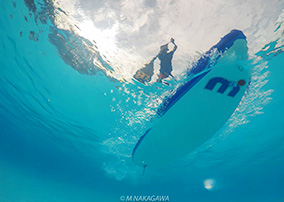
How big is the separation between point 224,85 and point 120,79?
477 centimetres

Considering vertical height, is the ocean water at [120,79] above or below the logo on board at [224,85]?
above

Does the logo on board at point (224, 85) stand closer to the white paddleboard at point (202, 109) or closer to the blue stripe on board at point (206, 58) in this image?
the white paddleboard at point (202, 109)

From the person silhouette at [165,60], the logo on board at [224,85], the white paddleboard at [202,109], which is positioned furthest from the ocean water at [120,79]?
the logo on board at [224,85]

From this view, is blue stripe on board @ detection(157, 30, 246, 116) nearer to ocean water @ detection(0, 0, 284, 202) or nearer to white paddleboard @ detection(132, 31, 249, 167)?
white paddleboard @ detection(132, 31, 249, 167)

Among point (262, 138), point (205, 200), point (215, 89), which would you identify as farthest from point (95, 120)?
point (205, 200)

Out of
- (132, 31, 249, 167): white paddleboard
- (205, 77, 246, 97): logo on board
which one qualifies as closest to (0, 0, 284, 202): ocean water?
(132, 31, 249, 167): white paddleboard

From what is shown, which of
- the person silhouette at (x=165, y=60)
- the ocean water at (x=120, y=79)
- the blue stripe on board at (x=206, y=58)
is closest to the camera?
the blue stripe on board at (x=206, y=58)

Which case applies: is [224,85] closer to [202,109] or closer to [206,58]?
[202,109]

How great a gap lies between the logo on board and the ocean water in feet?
4.91

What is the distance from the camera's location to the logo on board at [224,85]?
15.5 ft

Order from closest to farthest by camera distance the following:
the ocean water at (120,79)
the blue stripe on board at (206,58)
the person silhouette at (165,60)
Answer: the blue stripe on board at (206,58)
the ocean water at (120,79)
the person silhouette at (165,60)

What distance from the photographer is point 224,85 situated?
482 cm

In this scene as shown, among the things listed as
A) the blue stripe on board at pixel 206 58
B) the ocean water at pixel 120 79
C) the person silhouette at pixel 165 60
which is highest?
the ocean water at pixel 120 79

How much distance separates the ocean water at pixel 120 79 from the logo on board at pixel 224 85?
1497 mm
